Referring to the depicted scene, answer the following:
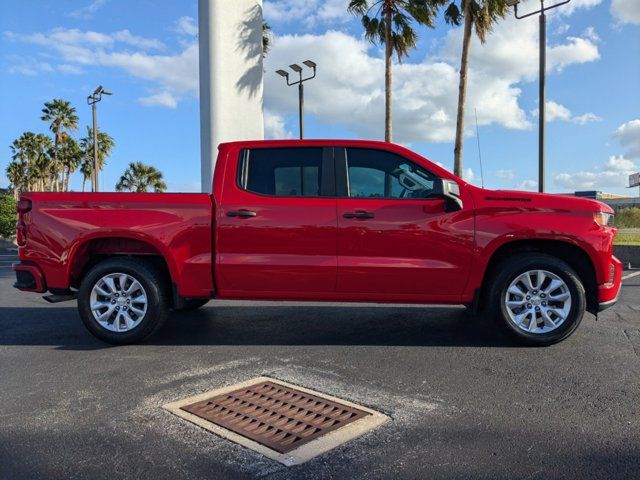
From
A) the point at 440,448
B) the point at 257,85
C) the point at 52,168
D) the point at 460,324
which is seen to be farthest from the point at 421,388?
the point at 52,168

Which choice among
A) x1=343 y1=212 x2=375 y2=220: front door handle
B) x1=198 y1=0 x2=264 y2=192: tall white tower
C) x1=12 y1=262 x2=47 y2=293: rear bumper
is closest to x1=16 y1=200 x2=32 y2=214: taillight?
x1=12 y1=262 x2=47 y2=293: rear bumper

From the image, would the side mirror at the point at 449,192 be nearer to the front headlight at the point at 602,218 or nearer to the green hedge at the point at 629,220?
the front headlight at the point at 602,218

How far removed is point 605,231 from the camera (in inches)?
184

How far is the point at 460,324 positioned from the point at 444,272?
1.34 metres

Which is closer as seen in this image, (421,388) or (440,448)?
(440,448)

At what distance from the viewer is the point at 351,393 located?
3508mm

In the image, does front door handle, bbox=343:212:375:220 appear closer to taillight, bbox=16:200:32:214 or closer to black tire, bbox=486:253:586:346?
black tire, bbox=486:253:586:346

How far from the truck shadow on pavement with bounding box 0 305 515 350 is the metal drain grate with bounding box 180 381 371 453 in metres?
1.46

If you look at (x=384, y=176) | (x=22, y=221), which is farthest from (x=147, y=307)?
(x=384, y=176)

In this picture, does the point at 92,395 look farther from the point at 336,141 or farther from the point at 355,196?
the point at 336,141

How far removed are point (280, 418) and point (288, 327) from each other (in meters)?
2.54

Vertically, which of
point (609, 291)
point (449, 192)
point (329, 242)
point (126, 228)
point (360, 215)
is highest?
point (449, 192)

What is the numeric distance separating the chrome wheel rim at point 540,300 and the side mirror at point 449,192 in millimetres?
886

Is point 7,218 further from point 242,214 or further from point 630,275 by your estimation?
point 630,275
